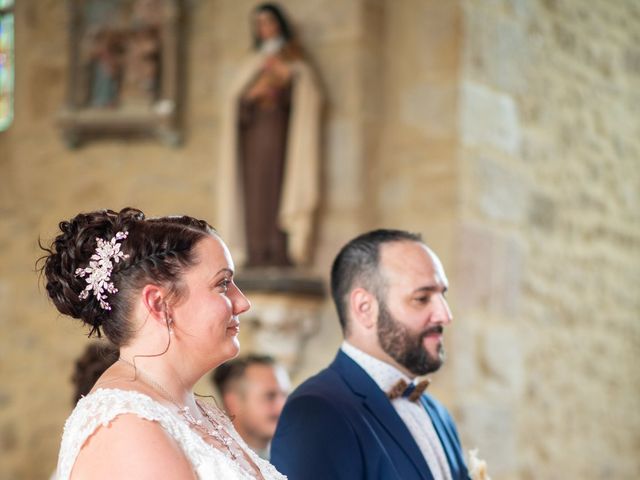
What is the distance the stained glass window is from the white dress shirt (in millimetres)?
4970

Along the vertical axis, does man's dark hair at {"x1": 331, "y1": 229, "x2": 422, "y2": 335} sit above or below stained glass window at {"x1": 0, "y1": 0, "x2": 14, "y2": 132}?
below

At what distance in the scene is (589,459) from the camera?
654cm

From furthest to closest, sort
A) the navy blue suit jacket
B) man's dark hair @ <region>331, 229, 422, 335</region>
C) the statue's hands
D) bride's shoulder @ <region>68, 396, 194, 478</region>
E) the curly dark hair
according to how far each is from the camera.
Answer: the statue's hands, the curly dark hair, man's dark hair @ <region>331, 229, 422, 335</region>, the navy blue suit jacket, bride's shoulder @ <region>68, 396, 194, 478</region>

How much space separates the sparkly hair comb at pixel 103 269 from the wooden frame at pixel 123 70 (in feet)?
14.1

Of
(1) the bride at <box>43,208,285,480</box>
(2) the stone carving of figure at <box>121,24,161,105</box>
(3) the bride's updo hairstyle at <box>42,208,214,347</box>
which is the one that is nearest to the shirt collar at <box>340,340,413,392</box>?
(1) the bride at <box>43,208,285,480</box>

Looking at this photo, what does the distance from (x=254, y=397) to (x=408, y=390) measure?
4.22 ft

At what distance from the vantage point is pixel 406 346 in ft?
9.04

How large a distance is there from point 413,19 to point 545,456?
8.63 feet

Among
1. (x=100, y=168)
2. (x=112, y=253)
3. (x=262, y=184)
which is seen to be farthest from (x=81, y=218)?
(x=100, y=168)

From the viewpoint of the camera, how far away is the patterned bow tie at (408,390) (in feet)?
8.96

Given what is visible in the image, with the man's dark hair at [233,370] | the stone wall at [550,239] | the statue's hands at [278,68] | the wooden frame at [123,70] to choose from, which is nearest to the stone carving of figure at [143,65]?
the wooden frame at [123,70]

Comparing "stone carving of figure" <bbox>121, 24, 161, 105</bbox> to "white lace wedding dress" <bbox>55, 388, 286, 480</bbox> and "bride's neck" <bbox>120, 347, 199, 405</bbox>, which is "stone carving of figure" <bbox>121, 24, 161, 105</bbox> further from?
"white lace wedding dress" <bbox>55, 388, 286, 480</bbox>

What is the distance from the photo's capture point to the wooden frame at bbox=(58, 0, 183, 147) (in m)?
6.22

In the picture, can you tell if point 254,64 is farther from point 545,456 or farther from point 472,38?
point 545,456
